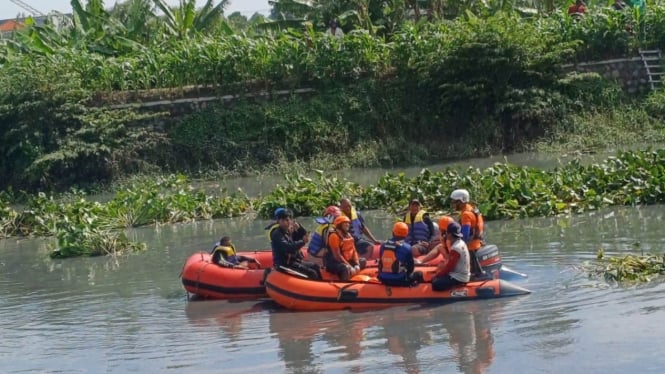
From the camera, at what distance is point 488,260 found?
13.5 metres

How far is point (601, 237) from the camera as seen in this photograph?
16.4 m

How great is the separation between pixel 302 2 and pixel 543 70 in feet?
28.1

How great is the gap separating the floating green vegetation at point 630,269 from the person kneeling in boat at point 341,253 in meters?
2.89

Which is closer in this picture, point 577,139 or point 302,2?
point 577,139

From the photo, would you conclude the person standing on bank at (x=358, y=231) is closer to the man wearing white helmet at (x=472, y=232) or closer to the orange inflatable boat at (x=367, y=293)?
the orange inflatable boat at (x=367, y=293)

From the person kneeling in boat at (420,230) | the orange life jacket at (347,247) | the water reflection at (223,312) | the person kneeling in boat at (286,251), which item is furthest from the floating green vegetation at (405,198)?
the person kneeling in boat at (286,251)

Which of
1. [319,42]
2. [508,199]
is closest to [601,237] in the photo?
[508,199]

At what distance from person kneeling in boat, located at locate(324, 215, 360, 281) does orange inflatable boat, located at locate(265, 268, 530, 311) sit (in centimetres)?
21

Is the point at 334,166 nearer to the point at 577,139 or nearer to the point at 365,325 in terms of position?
the point at 577,139

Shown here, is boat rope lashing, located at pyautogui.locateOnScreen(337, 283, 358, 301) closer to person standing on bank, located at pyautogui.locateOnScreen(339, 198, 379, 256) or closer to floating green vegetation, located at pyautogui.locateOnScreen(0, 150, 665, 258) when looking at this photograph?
person standing on bank, located at pyautogui.locateOnScreen(339, 198, 379, 256)

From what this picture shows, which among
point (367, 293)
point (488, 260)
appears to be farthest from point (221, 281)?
point (488, 260)

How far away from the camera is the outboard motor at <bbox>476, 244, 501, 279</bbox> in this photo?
1341 centimetres

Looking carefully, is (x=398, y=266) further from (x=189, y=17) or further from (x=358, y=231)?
(x=189, y=17)

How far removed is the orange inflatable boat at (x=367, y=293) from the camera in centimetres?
1303
